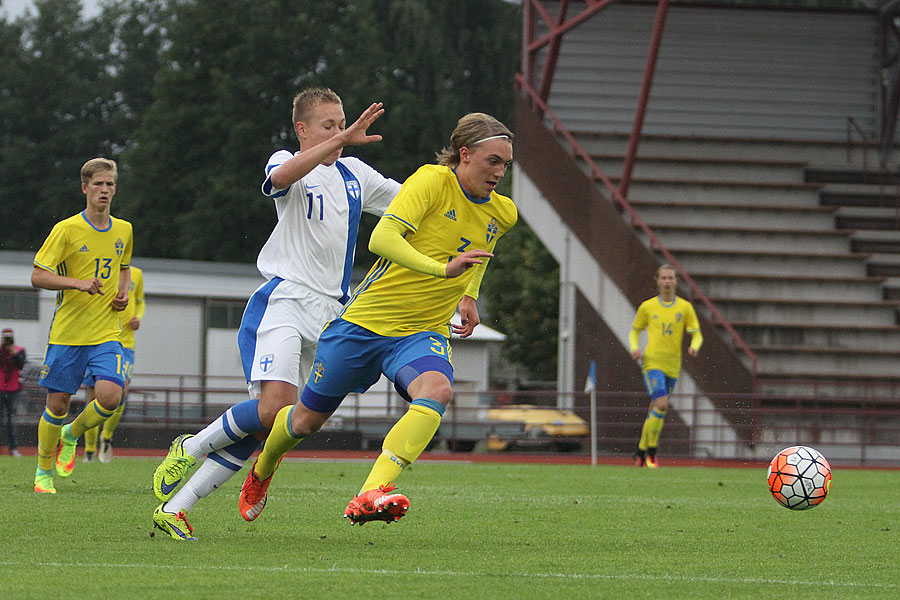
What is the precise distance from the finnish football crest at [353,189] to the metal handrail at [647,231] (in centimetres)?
1445

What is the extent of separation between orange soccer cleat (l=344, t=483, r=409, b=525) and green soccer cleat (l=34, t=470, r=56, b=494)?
16.1 ft

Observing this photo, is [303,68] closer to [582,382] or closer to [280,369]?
[582,382]

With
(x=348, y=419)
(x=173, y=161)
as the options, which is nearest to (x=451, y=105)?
(x=173, y=161)

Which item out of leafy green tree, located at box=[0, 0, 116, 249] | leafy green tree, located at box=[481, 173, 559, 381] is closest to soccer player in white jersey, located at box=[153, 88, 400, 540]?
leafy green tree, located at box=[481, 173, 559, 381]

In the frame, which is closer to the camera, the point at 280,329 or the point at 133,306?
the point at 280,329

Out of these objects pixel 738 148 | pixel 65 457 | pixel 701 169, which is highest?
pixel 738 148

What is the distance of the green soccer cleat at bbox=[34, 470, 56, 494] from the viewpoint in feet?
32.2

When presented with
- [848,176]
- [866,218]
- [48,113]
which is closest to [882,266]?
[866,218]

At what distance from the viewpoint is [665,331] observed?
16656 mm

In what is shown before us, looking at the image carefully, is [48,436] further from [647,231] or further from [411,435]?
[647,231]

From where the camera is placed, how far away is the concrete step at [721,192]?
2534cm

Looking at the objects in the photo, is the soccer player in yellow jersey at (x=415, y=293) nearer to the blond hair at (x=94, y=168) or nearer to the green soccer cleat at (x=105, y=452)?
the blond hair at (x=94, y=168)

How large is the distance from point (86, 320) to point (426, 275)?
4754 millimetres

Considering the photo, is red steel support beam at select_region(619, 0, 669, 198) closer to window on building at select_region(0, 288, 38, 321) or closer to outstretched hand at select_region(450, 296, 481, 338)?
window on building at select_region(0, 288, 38, 321)
